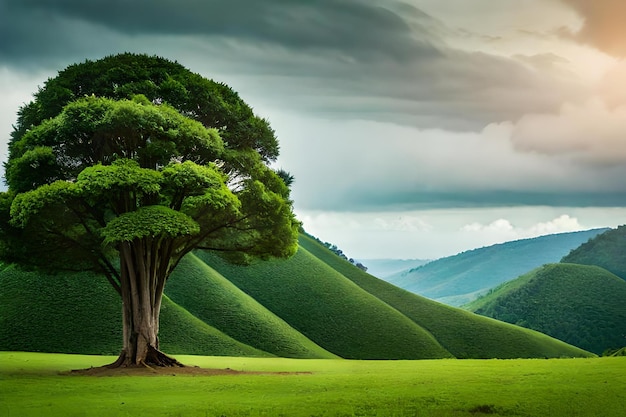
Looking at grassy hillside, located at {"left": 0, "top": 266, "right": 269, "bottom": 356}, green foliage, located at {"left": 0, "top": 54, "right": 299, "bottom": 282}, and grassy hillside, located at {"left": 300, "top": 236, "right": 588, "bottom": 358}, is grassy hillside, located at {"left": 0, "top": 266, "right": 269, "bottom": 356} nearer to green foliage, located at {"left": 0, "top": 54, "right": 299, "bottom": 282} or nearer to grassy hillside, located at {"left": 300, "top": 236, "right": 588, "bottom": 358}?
green foliage, located at {"left": 0, "top": 54, "right": 299, "bottom": 282}

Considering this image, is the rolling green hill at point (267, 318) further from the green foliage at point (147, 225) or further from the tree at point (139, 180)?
the green foliage at point (147, 225)

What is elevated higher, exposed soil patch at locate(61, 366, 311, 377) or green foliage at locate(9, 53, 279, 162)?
green foliage at locate(9, 53, 279, 162)

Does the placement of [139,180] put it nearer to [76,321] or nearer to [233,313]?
[76,321]

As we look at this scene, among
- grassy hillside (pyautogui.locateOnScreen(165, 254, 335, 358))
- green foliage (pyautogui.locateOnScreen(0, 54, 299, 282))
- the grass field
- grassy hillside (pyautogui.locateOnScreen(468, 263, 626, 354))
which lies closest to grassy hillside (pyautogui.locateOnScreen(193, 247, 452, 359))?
grassy hillside (pyautogui.locateOnScreen(165, 254, 335, 358))

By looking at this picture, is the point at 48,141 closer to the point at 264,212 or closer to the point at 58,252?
the point at 58,252

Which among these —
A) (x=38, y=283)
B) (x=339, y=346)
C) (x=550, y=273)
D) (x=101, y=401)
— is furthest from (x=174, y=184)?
(x=550, y=273)

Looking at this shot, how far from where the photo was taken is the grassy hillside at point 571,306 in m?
155

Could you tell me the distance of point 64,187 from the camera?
38.8m

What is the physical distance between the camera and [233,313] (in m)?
91.0

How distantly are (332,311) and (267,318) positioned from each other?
1697cm

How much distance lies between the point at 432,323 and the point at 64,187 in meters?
87.2

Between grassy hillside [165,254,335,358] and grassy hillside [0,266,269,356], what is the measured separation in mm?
4217

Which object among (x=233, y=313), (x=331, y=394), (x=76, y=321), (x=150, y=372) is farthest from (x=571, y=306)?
(x=331, y=394)

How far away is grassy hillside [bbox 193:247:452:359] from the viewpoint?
9931 centimetres
